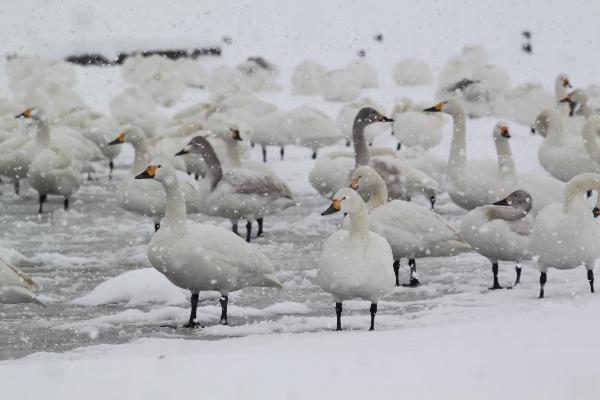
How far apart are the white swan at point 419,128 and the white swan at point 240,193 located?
538 cm

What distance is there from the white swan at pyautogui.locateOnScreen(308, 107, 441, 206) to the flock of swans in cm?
2

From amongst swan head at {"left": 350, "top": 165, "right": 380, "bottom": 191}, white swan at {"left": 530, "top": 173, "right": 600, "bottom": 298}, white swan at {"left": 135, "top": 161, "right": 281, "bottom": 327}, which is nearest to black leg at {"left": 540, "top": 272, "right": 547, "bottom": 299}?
white swan at {"left": 530, "top": 173, "right": 600, "bottom": 298}

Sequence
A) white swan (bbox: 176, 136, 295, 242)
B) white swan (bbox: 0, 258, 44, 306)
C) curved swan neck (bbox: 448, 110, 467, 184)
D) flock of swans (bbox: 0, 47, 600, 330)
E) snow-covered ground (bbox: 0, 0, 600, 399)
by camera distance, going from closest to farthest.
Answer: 1. snow-covered ground (bbox: 0, 0, 600, 399)
2. white swan (bbox: 0, 258, 44, 306)
3. flock of swans (bbox: 0, 47, 600, 330)
4. white swan (bbox: 176, 136, 295, 242)
5. curved swan neck (bbox: 448, 110, 467, 184)

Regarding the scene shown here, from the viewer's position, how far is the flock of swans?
7945 mm

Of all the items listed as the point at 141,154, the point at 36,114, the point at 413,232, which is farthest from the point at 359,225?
the point at 36,114

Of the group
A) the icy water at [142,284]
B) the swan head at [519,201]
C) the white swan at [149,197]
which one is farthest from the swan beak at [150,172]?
the swan head at [519,201]

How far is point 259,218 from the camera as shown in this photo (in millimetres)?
12227

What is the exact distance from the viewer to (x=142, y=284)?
9.08 meters

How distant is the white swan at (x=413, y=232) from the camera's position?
30.3ft

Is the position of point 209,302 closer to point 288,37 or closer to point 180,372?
point 180,372

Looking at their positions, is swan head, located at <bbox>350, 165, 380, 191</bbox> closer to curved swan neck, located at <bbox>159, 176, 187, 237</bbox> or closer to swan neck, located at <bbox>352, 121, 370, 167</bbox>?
curved swan neck, located at <bbox>159, 176, 187, 237</bbox>

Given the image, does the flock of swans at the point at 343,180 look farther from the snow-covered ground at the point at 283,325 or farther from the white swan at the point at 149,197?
the snow-covered ground at the point at 283,325

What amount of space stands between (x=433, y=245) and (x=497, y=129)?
3058 millimetres

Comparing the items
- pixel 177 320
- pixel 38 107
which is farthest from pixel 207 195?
pixel 38 107
